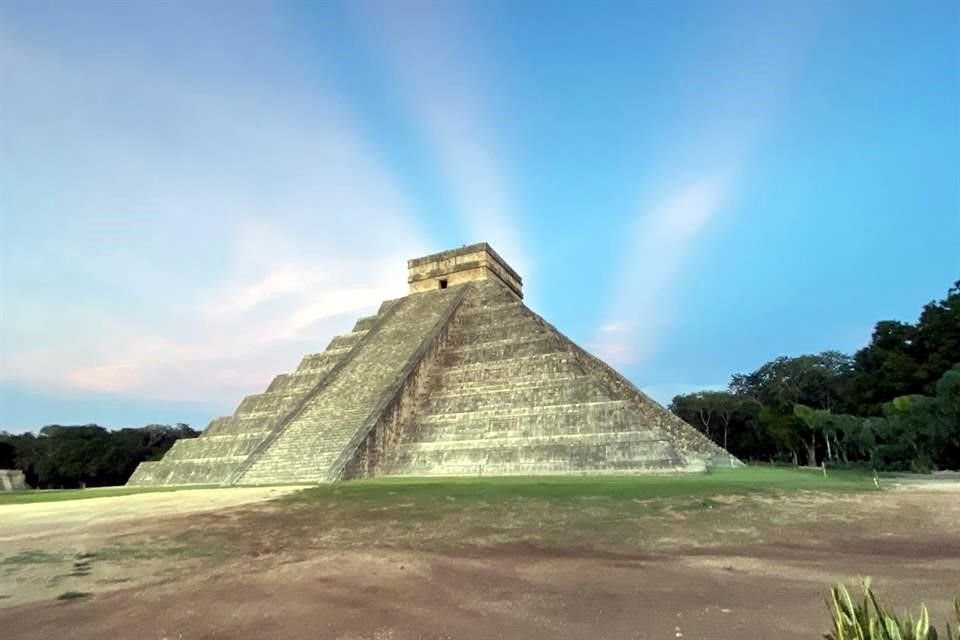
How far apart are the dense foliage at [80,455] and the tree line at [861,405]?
A: 44.6 m

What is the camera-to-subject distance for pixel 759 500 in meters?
9.26

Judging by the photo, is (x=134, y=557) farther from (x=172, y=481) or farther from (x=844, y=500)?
(x=172, y=481)

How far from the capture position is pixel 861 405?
34.5 metres

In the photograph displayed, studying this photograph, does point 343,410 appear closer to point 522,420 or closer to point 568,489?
point 522,420

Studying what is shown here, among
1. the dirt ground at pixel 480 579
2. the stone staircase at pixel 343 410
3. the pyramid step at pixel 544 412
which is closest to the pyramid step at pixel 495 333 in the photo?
the stone staircase at pixel 343 410

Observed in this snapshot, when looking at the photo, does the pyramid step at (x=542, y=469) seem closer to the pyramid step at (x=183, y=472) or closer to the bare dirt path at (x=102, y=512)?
the bare dirt path at (x=102, y=512)

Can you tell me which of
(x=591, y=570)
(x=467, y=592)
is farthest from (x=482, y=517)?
(x=467, y=592)

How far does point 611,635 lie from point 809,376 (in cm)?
5097

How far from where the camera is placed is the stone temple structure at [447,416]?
15211mm

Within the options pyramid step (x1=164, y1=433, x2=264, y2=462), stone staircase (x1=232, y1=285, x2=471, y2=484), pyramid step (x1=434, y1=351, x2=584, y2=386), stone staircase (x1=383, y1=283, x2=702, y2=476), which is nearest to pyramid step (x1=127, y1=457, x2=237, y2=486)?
pyramid step (x1=164, y1=433, x2=264, y2=462)

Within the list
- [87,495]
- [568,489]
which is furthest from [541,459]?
[87,495]

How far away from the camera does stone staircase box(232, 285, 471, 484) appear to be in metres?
16.4

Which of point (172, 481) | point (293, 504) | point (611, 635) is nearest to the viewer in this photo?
point (611, 635)

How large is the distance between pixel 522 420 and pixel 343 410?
6038 millimetres
